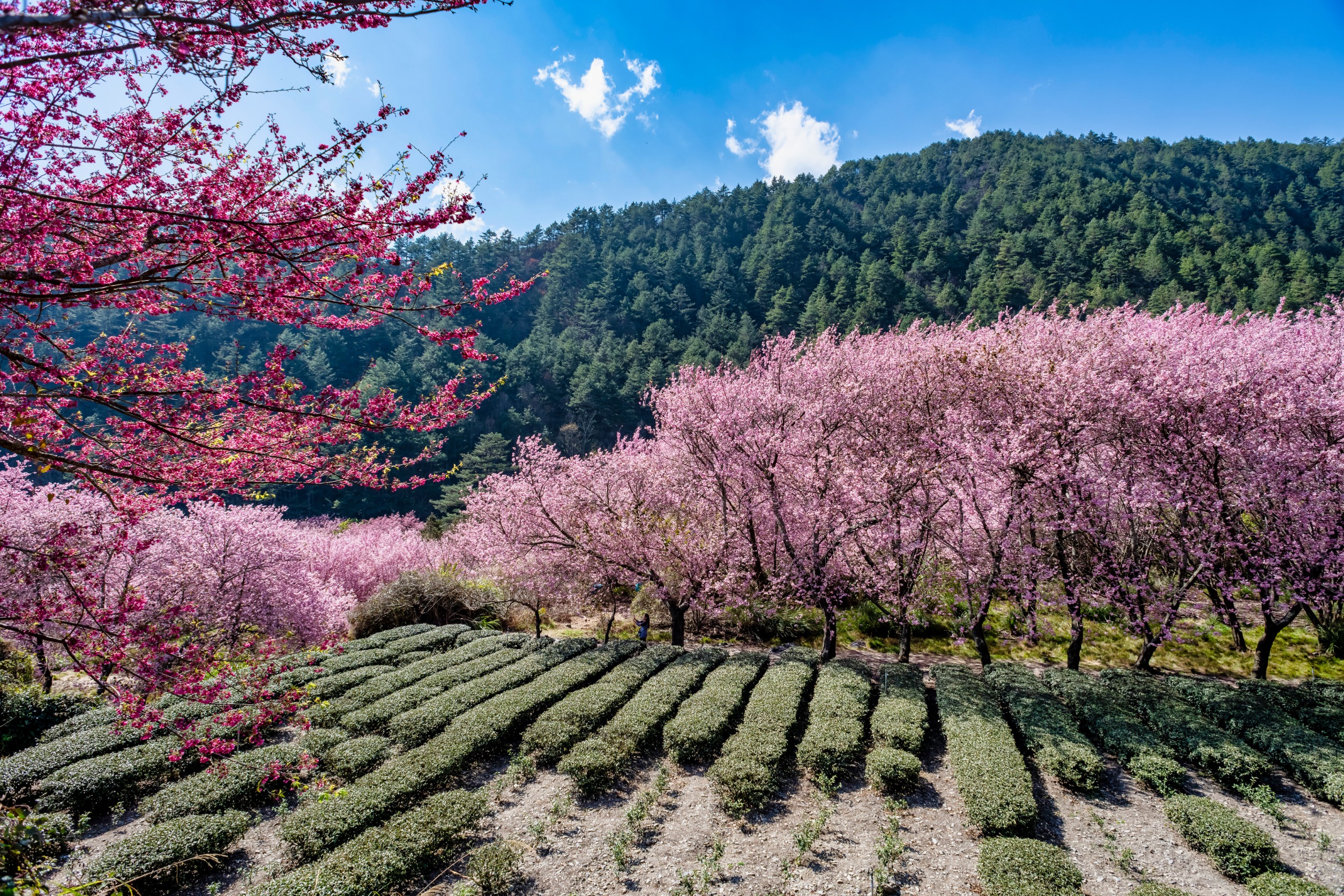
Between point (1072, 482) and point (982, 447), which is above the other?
point (982, 447)

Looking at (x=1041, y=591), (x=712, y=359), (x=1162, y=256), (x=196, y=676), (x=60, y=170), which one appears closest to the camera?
(x=60, y=170)

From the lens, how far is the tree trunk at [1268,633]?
12.1 metres

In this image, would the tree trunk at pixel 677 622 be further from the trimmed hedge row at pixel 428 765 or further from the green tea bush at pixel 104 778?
the green tea bush at pixel 104 778

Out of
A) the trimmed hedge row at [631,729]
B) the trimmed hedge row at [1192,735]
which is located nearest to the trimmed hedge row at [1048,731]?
the trimmed hedge row at [1192,735]

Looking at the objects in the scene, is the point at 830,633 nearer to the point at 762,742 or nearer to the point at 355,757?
the point at 762,742

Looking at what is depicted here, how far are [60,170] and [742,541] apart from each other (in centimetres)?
1559

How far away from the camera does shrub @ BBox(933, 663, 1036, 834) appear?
750cm

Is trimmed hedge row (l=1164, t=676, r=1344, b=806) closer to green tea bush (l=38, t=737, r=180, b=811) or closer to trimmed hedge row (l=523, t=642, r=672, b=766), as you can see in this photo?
trimmed hedge row (l=523, t=642, r=672, b=766)

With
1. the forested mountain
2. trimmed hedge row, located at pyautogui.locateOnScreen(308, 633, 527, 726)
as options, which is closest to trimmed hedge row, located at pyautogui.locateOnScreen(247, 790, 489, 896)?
trimmed hedge row, located at pyautogui.locateOnScreen(308, 633, 527, 726)

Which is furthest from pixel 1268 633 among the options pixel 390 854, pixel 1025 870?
pixel 390 854

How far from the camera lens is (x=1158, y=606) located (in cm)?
1213

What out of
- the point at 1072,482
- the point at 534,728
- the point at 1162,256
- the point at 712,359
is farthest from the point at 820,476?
the point at 1162,256

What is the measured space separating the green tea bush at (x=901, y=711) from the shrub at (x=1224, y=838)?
342cm

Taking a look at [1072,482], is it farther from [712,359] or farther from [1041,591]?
[712,359]
